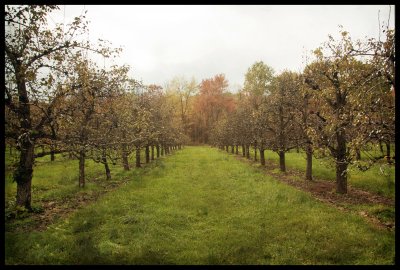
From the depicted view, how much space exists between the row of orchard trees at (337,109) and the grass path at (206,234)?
2.72 metres

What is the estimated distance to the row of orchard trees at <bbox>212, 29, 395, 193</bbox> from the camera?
1207cm

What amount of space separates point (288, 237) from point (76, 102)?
13.4 metres

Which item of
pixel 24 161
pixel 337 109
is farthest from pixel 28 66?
pixel 337 109

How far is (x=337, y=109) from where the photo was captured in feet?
58.0

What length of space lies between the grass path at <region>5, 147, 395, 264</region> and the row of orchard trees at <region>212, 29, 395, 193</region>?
107 inches

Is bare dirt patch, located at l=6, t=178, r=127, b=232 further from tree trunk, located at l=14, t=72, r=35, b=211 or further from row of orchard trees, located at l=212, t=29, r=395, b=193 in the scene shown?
row of orchard trees, located at l=212, t=29, r=395, b=193

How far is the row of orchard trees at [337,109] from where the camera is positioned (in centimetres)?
1207

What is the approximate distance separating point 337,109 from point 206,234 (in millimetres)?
10685

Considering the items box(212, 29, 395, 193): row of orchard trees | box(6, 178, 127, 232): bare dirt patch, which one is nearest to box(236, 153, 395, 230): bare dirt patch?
box(212, 29, 395, 193): row of orchard trees

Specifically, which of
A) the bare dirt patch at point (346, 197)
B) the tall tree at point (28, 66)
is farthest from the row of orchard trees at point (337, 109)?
the tall tree at point (28, 66)

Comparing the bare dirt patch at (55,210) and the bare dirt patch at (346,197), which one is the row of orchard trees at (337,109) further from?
the bare dirt patch at (55,210)
